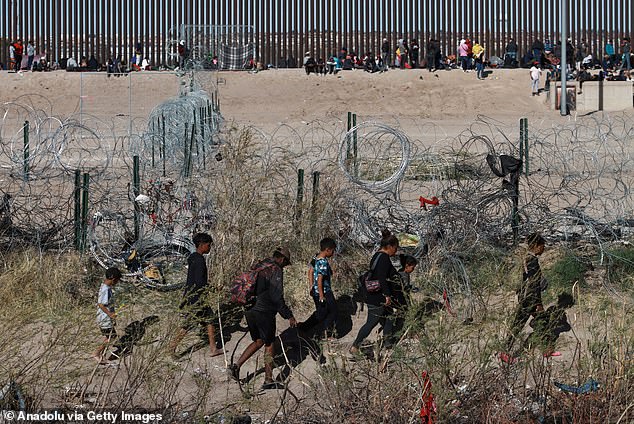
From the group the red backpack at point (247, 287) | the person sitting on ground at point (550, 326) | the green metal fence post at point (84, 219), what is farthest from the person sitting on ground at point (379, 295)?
the green metal fence post at point (84, 219)

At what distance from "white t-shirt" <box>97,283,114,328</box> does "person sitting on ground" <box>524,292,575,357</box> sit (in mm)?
3635

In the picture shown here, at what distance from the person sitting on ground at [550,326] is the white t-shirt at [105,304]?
3635mm

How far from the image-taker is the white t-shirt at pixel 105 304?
9031 mm

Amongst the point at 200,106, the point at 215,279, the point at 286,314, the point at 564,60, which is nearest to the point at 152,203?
the point at 215,279

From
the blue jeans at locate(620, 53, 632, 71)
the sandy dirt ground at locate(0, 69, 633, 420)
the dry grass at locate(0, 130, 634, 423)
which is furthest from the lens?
the blue jeans at locate(620, 53, 632, 71)

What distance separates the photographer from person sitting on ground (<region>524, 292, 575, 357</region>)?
7.92 m

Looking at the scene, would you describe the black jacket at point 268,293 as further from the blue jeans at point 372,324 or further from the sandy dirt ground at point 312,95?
the sandy dirt ground at point 312,95

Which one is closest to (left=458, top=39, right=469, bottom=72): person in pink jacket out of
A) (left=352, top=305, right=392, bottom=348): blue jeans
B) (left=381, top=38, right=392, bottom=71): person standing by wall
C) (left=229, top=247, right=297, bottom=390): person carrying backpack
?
(left=381, top=38, right=392, bottom=71): person standing by wall

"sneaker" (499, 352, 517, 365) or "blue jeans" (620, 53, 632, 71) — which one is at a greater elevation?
"blue jeans" (620, 53, 632, 71)

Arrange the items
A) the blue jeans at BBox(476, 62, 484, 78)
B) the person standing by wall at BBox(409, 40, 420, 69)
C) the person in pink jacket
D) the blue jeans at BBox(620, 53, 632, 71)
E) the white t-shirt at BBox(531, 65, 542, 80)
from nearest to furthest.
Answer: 1. the white t-shirt at BBox(531, 65, 542, 80)
2. the blue jeans at BBox(620, 53, 632, 71)
3. the blue jeans at BBox(476, 62, 484, 78)
4. the person in pink jacket
5. the person standing by wall at BBox(409, 40, 420, 69)

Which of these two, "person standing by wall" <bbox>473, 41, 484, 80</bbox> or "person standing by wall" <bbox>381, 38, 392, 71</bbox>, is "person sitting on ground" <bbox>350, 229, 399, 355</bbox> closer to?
"person standing by wall" <bbox>473, 41, 484, 80</bbox>

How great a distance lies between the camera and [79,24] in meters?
37.1

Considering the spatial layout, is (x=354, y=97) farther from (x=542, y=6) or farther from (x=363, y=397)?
(x=363, y=397)

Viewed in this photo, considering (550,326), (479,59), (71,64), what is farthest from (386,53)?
(550,326)
